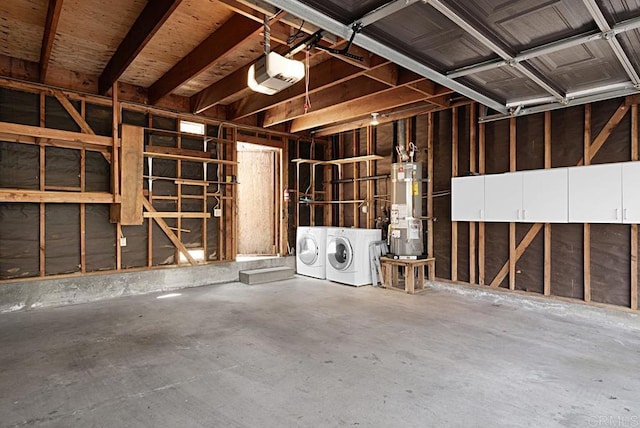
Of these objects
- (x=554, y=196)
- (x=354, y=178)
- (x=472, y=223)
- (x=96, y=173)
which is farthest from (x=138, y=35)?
(x=554, y=196)

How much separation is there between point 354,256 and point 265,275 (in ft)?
5.26

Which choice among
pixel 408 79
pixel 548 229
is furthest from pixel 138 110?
pixel 548 229

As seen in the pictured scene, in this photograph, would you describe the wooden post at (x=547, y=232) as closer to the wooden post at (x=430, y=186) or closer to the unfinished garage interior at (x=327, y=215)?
the unfinished garage interior at (x=327, y=215)

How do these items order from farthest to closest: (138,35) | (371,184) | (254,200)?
1. (254,200)
2. (371,184)
3. (138,35)

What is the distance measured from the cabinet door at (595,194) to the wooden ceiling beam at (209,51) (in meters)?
3.91

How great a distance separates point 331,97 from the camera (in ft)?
17.7

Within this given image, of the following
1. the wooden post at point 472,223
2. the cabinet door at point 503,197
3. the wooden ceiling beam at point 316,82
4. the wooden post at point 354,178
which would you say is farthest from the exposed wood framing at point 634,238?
the wooden post at point 354,178

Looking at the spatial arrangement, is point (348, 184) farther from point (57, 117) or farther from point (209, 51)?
point (57, 117)

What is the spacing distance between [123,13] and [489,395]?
4.51 m

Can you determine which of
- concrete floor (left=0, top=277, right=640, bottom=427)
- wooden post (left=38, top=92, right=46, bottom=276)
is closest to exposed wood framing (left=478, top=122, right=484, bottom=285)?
concrete floor (left=0, top=277, right=640, bottom=427)

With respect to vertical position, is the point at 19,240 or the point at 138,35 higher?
the point at 138,35

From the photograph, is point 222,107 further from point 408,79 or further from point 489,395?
point 489,395

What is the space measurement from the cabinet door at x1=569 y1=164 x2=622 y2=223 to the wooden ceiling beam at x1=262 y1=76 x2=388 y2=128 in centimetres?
255

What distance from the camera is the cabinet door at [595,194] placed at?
3979 millimetres
